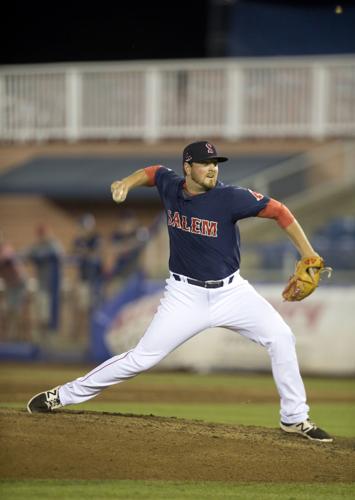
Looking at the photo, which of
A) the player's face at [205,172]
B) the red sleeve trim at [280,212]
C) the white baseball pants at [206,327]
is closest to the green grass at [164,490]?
the white baseball pants at [206,327]

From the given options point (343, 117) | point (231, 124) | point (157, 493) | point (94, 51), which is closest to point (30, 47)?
point (94, 51)

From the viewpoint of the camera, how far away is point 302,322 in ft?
50.2

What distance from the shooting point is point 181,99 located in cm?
2103

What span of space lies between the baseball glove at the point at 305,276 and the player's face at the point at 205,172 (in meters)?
0.87

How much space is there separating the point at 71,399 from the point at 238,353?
7.96 meters

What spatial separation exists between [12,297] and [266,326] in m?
10.7

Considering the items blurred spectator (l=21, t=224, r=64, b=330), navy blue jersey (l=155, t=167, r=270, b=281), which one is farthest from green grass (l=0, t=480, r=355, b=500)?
blurred spectator (l=21, t=224, r=64, b=330)

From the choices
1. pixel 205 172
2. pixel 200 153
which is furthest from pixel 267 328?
pixel 200 153

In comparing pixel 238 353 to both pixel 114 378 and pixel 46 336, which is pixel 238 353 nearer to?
pixel 46 336

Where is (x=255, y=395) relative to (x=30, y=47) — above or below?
below

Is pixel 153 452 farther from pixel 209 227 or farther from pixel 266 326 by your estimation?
pixel 209 227

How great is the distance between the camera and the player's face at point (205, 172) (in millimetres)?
7439

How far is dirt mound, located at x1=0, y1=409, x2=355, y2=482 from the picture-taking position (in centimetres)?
690

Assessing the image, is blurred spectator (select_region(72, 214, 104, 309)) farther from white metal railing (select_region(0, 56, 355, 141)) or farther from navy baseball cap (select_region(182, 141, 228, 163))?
navy baseball cap (select_region(182, 141, 228, 163))
